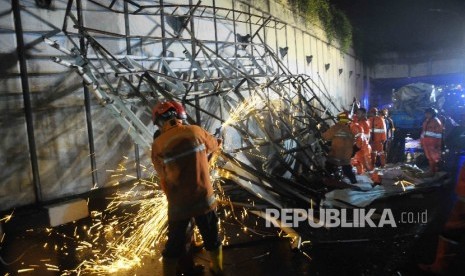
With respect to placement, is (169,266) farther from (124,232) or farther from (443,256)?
(443,256)

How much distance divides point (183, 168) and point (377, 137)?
8680mm

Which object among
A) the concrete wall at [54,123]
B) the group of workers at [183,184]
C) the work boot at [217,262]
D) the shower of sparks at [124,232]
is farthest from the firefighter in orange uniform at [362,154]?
the work boot at [217,262]

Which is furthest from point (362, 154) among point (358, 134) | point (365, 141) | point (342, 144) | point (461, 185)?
point (461, 185)

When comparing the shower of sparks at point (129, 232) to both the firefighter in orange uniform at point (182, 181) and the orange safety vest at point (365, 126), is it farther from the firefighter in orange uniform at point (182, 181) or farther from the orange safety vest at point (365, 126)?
the orange safety vest at point (365, 126)

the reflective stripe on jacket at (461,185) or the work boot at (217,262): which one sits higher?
the reflective stripe on jacket at (461,185)

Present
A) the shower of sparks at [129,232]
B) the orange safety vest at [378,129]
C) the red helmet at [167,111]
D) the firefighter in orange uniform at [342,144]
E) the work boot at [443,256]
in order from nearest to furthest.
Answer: the work boot at [443,256], the red helmet at [167,111], the shower of sparks at [129,232], the firefighter in orange uniform at [342,144], the orange safety vest at [378,129]

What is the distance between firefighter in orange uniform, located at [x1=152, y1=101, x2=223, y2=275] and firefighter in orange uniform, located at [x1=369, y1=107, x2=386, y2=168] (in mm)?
8201

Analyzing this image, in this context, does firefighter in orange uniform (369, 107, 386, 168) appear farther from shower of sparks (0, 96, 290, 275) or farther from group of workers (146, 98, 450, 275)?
group of workers (146, 98, 450, 275)

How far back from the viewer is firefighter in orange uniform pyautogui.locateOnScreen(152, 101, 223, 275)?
3.36 meters

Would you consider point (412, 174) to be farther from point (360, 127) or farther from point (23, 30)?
point (23, 30)

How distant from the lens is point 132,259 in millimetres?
4293

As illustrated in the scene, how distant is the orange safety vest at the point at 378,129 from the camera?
10.5m

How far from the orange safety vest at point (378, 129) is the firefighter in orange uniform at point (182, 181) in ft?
27.2

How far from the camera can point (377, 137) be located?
10555 mm
